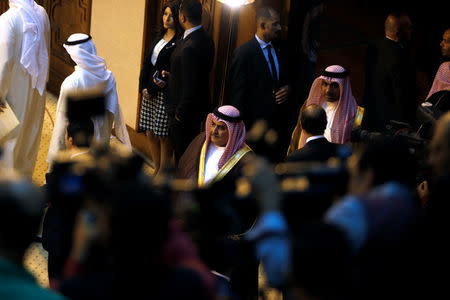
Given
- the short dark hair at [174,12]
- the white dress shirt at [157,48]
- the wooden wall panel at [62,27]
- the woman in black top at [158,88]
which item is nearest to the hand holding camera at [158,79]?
the woman in black top at [158,88]

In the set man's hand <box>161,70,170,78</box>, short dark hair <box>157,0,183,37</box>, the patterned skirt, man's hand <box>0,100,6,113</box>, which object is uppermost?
short dark hair <box>157,0,183,37</box>

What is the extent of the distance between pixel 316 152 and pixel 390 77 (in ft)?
5.75

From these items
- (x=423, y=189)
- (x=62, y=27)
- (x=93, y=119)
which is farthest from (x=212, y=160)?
(x=62, y=27)

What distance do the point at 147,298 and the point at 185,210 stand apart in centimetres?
41

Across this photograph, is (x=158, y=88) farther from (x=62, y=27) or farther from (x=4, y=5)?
(x=4, y=5)

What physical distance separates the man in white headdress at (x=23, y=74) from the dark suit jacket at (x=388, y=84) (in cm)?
249

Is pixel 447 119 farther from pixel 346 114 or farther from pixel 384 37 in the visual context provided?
pixel 384 37

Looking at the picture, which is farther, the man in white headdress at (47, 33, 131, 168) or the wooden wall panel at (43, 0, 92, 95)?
the wooden wall panel at (43, 0, 92, 95)

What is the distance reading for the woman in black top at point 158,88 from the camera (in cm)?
564

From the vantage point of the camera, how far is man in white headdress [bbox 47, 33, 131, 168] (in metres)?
4.70

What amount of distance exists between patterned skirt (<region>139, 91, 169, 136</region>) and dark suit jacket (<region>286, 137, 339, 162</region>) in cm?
210

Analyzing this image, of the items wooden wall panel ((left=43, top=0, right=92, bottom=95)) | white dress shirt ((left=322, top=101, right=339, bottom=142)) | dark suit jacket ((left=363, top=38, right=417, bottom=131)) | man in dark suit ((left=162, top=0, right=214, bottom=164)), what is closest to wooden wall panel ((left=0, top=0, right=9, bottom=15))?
wooden wall panel ((left=43, top=0, right=92, bottom=95))

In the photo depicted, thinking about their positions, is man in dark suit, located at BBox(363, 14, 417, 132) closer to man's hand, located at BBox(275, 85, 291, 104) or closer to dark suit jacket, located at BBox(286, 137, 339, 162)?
man's hand, located at BBox(275, 85, 291, 104)

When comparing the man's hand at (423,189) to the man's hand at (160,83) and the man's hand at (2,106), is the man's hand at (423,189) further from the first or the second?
the man's hand at (2,106)
